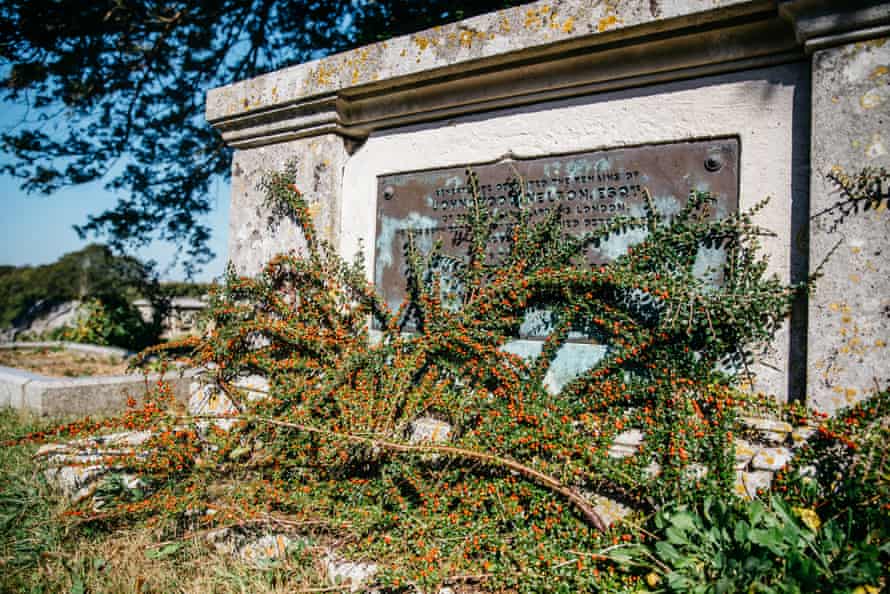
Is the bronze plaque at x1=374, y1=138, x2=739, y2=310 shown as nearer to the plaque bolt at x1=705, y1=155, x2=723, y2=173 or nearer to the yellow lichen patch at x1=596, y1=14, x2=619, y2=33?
the plaque bolt at x1=705, y1=155, x2=723, y2=173

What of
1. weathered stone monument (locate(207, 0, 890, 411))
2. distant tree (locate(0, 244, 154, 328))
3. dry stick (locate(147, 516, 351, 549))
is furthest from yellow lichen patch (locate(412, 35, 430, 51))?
distant tree (locate(0, 244, 154, 328))

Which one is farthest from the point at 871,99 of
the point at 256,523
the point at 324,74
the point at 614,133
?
the point at 256,523

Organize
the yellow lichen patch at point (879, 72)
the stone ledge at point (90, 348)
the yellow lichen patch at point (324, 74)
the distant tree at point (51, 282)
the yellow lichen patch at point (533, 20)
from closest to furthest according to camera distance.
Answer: the yellow lichen patch at point (879, 72), the yellow lichen patch at point (533, 20), the yellow lichen patch at point (324, 74), the stone ledge at point (90, 348), the distant tree at point (51, 282)

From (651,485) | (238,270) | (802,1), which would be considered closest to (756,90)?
(802,1)

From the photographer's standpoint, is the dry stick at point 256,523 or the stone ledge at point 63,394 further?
the stone ledge at point 63,394

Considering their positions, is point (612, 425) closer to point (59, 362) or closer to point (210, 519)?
point (210, 519)

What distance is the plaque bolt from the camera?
2.52 metres

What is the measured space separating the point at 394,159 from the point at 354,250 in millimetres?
611

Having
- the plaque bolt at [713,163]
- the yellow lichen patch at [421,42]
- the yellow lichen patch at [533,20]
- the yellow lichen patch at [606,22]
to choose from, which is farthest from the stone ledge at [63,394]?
the plaque bolt at [713,163]

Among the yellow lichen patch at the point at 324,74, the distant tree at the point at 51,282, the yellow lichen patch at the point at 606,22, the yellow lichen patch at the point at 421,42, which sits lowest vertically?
the distant tree at the point at 51,282

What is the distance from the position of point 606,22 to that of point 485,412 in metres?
1.92

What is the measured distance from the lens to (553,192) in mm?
2900

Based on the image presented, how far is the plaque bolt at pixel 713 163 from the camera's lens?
8.25 ft

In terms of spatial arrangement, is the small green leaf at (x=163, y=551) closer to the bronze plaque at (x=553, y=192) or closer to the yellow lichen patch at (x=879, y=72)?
the bronze plaque at (x=553, y=192)
